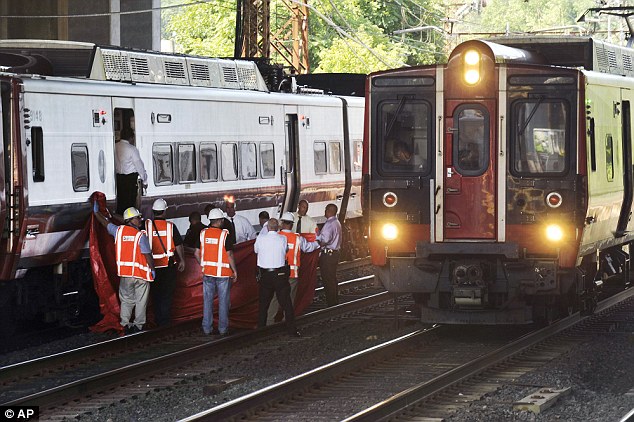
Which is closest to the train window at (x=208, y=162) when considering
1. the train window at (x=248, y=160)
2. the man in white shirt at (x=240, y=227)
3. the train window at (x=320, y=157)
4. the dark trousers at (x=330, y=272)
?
the train window at (x=248, y=160)

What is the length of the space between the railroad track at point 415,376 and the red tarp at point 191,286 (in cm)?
212

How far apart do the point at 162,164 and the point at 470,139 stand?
16.7 ft

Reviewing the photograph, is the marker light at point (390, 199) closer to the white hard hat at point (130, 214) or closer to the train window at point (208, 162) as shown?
the white hard hat at point (130, 214)

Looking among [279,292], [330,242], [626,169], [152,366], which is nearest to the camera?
[152,366]

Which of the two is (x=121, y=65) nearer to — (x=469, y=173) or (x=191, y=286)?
(x=191, y=286)

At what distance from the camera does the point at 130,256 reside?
16.7 m

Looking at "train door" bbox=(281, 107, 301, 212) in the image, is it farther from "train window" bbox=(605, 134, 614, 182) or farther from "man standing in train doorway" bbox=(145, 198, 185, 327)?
"train window" bbox=(605, 134, 614, 182)

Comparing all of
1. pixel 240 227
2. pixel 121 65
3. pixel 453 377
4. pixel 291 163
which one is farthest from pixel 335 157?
pixel 453 377

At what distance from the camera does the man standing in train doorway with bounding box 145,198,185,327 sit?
17109mm

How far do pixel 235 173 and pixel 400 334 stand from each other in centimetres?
534

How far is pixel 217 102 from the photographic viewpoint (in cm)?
2097

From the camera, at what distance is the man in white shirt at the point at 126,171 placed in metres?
18.2

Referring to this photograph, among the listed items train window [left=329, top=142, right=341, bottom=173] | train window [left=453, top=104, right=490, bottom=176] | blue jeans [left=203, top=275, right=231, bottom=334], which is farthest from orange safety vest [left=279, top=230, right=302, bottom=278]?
train window [left=329, top=142, right=341, bottom=173]

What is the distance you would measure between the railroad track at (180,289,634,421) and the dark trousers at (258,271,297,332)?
1488 mm
